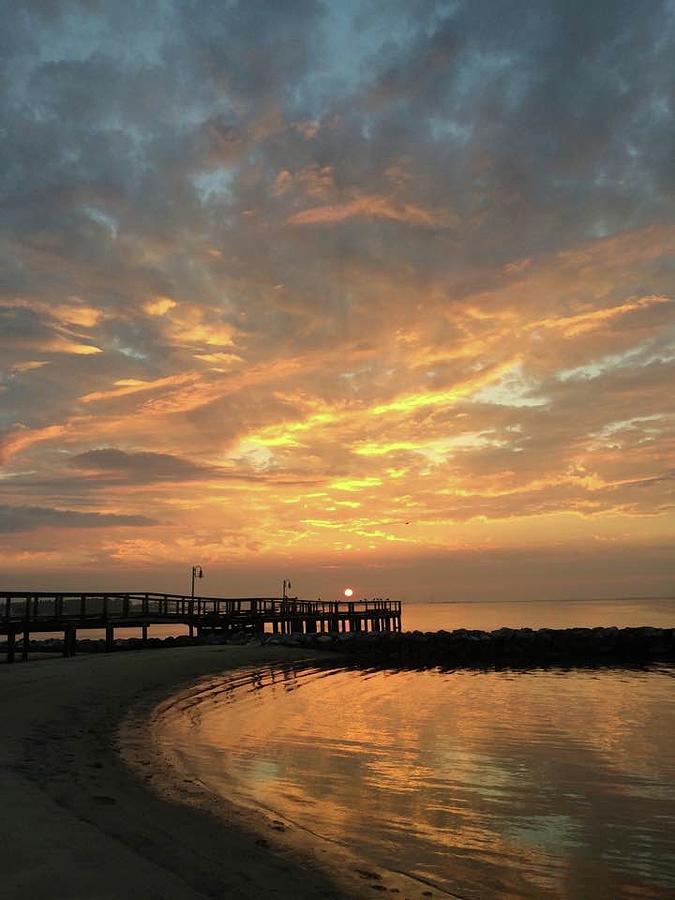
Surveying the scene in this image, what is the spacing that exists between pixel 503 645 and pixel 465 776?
35193 mm

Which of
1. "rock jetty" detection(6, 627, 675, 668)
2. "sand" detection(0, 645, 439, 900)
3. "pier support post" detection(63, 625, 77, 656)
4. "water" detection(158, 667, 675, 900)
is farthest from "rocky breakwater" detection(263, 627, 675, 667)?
"sand" detection(0, 645, 439, 900)

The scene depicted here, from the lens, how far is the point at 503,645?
44094mm

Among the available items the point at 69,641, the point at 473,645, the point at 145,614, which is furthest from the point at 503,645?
the point at 69,641

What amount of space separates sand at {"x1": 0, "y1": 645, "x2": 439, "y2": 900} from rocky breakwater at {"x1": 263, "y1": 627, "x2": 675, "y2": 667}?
91.8ft

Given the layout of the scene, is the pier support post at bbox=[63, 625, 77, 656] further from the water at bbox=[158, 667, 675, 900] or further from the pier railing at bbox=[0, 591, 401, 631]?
the water at bbox=[158, 667, 675, 900]

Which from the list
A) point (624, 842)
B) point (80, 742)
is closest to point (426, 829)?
point (624, 842)

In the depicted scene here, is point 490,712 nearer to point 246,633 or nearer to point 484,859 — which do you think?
point 484,859

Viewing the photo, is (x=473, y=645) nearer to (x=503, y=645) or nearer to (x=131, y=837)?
(x=503, y=645)

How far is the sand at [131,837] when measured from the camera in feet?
17.5

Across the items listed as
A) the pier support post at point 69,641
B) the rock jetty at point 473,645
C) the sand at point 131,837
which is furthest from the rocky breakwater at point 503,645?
the sand at point 131,837

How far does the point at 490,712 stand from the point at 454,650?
27510mm

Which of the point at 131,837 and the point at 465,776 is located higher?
the point at 131,837

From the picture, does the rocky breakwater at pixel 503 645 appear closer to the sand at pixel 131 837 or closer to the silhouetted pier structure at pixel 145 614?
the silhouetted pier structure at pixel 145 614

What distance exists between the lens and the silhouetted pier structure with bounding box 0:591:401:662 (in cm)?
2758
